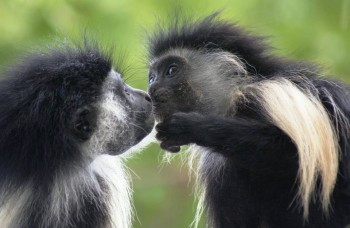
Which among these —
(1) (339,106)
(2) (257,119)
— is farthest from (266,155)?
(1) (339,106)

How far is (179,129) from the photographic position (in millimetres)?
3062

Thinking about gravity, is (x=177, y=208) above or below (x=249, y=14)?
below

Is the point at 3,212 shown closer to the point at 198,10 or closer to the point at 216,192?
the point at 216,192

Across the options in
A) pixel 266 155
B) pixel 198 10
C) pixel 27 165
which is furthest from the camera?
pixel 198 10

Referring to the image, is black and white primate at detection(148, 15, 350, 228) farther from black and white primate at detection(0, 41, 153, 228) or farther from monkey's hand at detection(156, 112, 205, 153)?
black and white primate at detection(0, 41, 153, 228)

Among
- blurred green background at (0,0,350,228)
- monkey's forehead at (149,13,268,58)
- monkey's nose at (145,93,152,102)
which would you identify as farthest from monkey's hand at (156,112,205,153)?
blurred green background at (0,0,350,228)

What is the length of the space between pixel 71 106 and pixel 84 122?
0.11 m

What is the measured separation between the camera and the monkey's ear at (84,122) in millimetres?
2957

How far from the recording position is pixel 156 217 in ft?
16.5

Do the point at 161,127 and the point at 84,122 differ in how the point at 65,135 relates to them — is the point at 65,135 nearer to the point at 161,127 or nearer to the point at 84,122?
the point at 84,122

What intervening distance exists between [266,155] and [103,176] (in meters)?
0.66

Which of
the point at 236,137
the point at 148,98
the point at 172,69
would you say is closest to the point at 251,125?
the point at 236,137

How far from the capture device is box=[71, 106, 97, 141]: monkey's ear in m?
2.96

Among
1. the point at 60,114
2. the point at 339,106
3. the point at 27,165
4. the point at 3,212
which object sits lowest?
the point at 3,212
